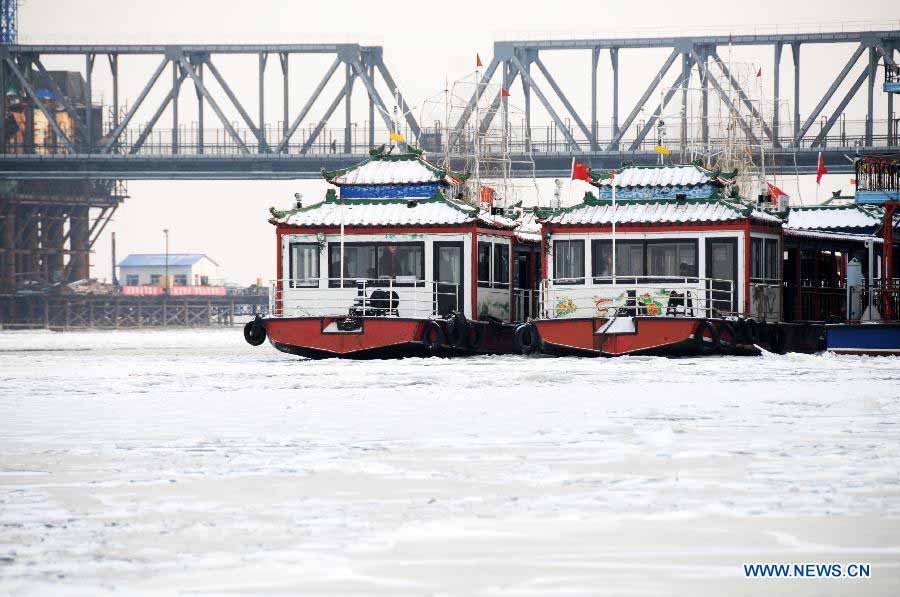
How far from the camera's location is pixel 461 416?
1664cm

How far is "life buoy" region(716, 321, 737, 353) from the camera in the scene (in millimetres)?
31734

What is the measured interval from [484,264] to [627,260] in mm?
3686

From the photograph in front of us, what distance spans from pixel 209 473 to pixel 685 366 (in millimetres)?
18367

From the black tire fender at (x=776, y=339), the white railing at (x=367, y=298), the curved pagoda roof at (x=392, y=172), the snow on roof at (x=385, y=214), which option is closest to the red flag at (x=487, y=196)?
the curved pagoda roof at (x=392, y=172)

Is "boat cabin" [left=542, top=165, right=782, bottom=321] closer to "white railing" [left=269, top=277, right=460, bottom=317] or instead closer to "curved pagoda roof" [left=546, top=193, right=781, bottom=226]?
"curved pagoda roof" [left=546, top=193, right=781, bottom=226]

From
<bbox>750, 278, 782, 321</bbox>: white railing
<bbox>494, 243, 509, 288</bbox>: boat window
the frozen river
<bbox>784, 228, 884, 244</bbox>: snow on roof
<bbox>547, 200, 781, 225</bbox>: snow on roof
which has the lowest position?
the frozen river

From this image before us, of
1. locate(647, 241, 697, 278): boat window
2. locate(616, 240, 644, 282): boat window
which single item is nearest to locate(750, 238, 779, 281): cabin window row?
locate(647, 241, 697, 278): boat window

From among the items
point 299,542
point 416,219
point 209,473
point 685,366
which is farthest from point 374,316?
point 299,542

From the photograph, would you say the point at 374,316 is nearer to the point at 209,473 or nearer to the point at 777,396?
the point at 777,396

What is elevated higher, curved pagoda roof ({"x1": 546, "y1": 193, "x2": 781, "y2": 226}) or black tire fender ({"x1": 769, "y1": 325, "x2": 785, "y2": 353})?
curved pagoda roof ({"x1": 546, "y1": 193, "x2": 781, "y2": 226})

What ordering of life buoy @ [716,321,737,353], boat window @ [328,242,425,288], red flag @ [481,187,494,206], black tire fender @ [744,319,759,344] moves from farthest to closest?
red flag @ [481,187,494,206] → boat window @ [328,242,425,288] → black tire fender @ [744,319,759,344] → life buoy @ [716,321,737,353]

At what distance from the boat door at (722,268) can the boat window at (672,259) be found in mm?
352

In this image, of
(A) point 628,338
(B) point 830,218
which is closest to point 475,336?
(A) point 628,338

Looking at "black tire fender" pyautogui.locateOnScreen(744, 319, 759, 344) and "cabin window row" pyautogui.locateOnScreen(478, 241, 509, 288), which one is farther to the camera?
"cabin window row" pyautogui.locateOnScreen(478, 241, 509, 288)
